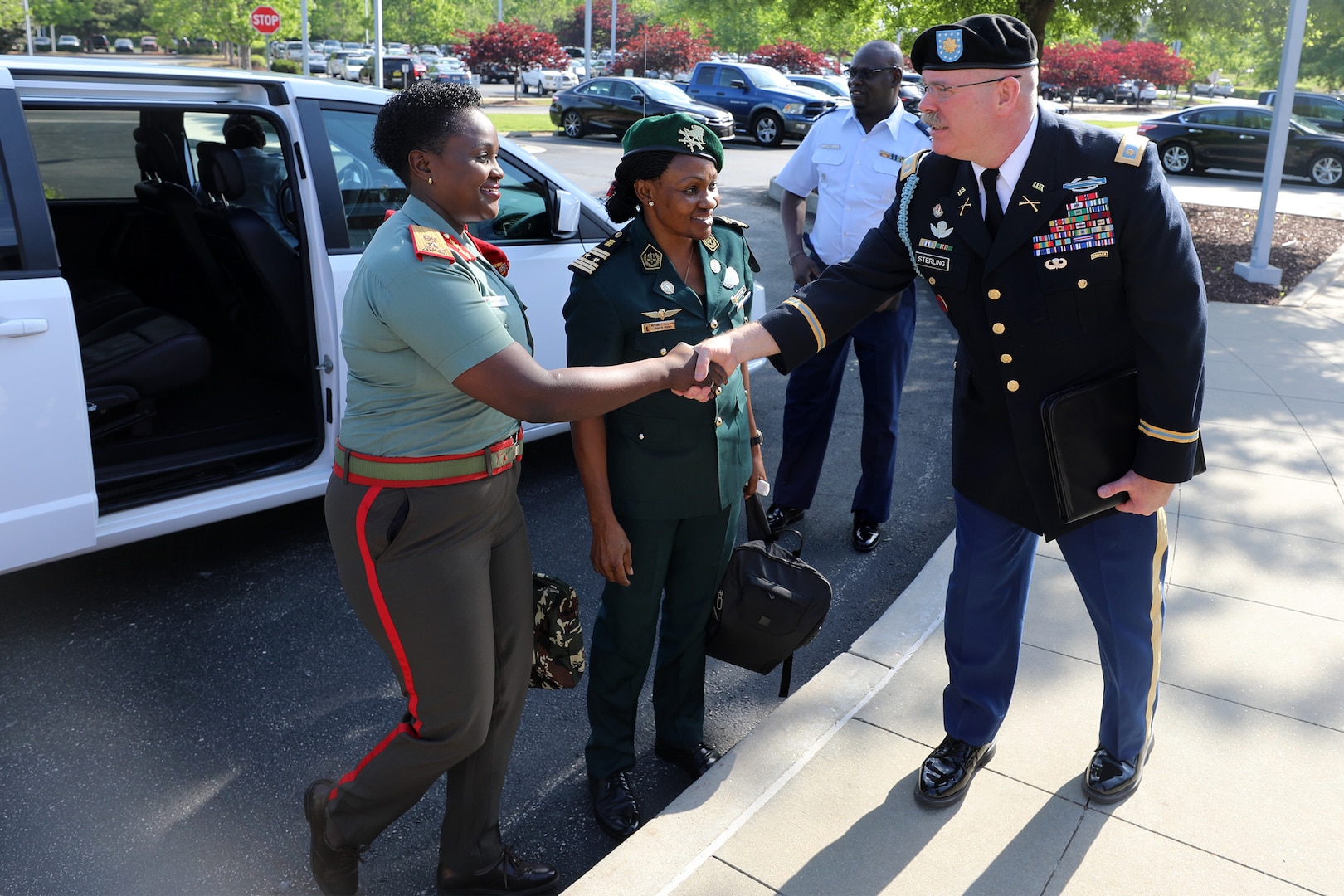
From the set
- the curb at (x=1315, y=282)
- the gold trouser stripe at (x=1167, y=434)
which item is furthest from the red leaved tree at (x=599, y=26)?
the gold trouser stripe at (x=1167, y=434)

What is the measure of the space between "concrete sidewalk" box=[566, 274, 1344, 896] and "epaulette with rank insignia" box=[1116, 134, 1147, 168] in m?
1.68

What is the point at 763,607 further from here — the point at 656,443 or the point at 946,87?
the point at 946,87

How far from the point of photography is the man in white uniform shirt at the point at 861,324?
15.3ft

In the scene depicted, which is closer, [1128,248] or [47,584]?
[1128,248]

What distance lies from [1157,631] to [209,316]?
4.39 meters

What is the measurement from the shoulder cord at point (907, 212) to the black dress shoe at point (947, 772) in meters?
1.31

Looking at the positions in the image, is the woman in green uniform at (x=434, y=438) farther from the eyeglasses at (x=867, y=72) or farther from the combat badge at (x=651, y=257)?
the eyeglasses at (x=867, y=72)

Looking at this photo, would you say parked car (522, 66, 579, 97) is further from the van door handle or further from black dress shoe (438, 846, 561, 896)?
black dress shoe (438, 846, 561, 896)

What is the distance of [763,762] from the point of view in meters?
3.09

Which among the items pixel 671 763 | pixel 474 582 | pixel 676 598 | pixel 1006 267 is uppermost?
pixel 1006 267

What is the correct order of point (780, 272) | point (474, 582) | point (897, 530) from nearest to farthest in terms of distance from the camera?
point (474, 582) → point (897, 530) → point (780, 272)

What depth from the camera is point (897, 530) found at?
198 inches

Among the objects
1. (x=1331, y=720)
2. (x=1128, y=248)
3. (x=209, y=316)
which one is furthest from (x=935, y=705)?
(x=209, y=316)

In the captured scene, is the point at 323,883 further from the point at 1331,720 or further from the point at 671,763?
the point at 1331,720
